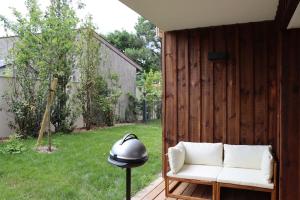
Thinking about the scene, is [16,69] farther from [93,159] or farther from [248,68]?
[248,68]

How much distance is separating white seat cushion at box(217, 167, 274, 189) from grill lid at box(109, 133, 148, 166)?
5.72ft

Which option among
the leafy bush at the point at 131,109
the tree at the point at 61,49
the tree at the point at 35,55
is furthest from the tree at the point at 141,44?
the tree at the point at 35,55

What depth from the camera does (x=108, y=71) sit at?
33.9ft

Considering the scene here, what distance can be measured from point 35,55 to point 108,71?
377 centimetres

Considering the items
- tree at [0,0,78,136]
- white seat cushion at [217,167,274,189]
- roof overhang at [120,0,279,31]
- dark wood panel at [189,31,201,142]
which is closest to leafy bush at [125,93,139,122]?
tree at [0,0,78,136]

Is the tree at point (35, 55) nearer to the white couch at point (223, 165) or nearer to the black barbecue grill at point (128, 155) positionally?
the white couch at point (223, 165)

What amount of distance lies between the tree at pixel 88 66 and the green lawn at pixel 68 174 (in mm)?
2675

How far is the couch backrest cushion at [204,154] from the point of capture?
3.76m

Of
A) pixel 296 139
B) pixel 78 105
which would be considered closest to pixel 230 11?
pixel 296 139

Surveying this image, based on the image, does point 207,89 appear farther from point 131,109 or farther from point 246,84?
point 131,109

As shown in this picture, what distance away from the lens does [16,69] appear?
688 centimetres

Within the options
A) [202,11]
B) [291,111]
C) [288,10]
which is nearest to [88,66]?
[202,11]

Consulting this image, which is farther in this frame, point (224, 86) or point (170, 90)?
point (170, 90)

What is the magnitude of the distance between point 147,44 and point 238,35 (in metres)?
15.7
